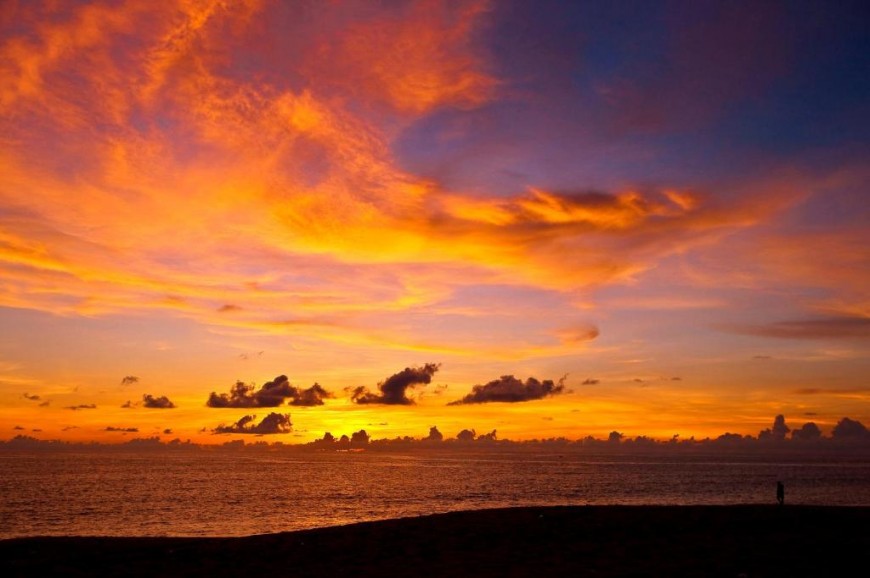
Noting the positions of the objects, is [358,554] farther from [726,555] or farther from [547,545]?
[726,555]

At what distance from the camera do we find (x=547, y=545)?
25.8 meters

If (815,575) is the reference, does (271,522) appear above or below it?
below

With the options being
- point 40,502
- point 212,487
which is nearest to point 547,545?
point 40,502

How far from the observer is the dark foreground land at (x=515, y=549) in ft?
71.2

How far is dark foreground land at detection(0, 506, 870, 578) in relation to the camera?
21.7 meters

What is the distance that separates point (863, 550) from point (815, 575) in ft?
15.9

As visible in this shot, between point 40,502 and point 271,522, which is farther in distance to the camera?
point 40,502

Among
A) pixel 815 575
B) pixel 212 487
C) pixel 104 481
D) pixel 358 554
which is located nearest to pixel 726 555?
pixel 815 575

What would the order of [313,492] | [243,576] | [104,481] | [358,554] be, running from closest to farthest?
[243,576] < [358,554] < [313,492] < [104,481]

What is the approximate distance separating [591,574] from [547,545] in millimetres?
5445

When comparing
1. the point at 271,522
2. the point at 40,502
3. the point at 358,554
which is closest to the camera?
the point at 358,554

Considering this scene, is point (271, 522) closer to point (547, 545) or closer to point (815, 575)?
point (547, 545)

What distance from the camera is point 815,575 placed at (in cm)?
1961

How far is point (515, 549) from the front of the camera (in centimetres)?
2517
